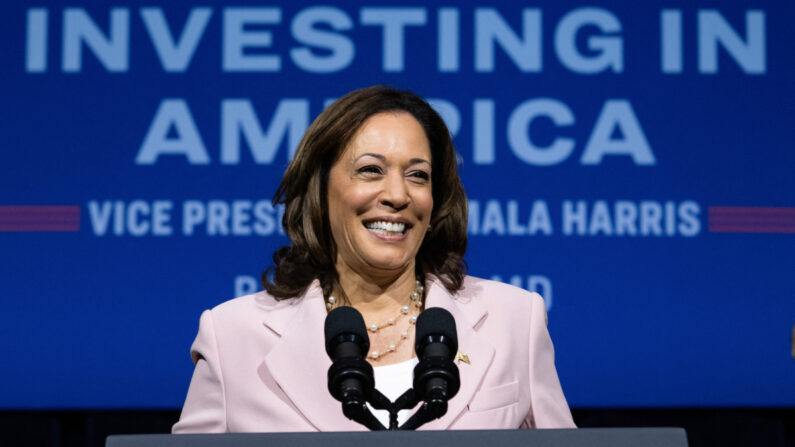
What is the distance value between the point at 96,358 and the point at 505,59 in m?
1.92

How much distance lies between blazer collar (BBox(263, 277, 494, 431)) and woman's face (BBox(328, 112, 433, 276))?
0.48 ft

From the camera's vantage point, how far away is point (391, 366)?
1992mm

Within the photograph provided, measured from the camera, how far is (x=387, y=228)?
6.54 feet

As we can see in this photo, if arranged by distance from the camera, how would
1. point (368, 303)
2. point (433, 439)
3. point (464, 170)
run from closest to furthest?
1. point (433, 439)
2. point (368, 303)
3. point (464, 170)

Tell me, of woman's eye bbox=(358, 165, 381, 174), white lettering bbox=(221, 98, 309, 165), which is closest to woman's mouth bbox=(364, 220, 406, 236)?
woman's eye bbox=(358, 165, 381, 174)

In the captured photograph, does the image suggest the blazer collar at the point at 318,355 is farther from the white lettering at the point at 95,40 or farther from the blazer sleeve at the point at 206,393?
the white lettering at the point at 95,40

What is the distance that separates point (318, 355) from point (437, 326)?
708mm

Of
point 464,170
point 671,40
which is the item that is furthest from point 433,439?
point 671,40

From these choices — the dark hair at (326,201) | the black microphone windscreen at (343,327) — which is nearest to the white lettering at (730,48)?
the dark hair at (326,201)

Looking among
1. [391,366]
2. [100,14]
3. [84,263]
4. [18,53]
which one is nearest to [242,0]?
[100,14]

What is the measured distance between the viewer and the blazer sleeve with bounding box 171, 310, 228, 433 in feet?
6.33

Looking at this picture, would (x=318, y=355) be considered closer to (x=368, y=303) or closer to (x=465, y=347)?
(x=368, y=303)

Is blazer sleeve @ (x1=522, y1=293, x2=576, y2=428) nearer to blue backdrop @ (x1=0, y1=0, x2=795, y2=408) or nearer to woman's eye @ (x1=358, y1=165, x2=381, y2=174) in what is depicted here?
woman's eye @ (x1=358, y1=165, x2=381, y2=174)

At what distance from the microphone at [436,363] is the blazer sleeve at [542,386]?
0.71 m
